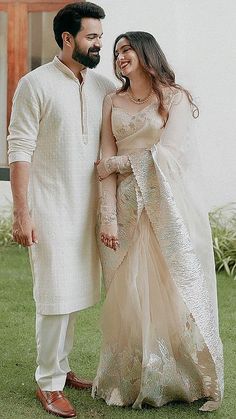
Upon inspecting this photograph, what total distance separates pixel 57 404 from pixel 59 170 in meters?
1.01

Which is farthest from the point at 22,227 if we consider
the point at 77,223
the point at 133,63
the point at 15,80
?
the point at 15,80

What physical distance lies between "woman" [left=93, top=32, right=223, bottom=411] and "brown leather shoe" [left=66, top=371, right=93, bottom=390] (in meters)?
0.24

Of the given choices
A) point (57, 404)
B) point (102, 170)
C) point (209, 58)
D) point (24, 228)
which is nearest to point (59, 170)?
point (102, 170)

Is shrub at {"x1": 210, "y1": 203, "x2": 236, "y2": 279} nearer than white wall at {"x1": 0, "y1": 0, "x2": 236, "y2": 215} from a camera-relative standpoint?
Yes

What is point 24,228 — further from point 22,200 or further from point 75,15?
point 75,15

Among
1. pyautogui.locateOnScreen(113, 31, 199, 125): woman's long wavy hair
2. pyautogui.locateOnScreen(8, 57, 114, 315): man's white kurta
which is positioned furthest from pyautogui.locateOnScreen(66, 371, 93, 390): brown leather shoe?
pyautogui.locateOnScreen(113, 31, 199, 125): woman's long wavy hair

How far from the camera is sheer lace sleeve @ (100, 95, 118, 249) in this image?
4496mm

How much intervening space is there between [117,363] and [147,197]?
756mm

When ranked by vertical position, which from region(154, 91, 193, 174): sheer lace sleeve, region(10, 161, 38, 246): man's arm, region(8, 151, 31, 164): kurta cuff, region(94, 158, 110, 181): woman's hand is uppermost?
region(154, 91, 193, 174): sheer lace sleeve

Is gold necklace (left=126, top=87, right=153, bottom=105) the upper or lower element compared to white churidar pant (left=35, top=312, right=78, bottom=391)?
upper

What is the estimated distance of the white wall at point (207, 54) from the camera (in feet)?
27.5

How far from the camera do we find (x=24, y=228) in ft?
14.5

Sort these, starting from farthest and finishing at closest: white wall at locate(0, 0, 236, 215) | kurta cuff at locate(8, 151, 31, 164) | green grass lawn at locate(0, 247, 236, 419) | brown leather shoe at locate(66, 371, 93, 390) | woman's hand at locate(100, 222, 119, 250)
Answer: white wall at locate(0, 0, 236, 215) < brown leather shoe at locate(66, 371, 93, 390) < green grass lawn at locate(0, 247, 236, 419) < woman's hand at locate(100, 222, 119, 250) < kurta cuff at locate(8, 151, 31, 164)

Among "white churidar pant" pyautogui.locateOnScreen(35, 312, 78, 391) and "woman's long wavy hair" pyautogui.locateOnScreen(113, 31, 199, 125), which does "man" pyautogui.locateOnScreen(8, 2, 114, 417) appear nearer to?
"white churidar pant" pyautogui.locateOnScreen(35, 312, 78, 391)
